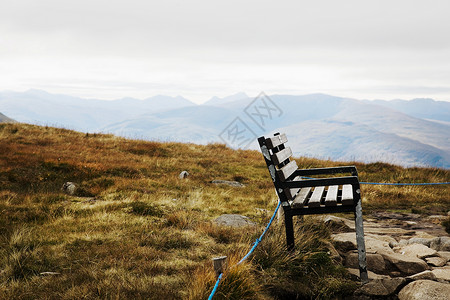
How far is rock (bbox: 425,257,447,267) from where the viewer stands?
4.61m

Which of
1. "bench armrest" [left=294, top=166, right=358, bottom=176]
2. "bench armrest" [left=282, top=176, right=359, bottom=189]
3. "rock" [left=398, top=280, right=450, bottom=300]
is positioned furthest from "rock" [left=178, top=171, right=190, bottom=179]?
"rock" [left=398, top=280, right=450, bottom=300]

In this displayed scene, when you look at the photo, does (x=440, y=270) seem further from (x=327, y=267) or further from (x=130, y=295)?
(x=130, y=295)

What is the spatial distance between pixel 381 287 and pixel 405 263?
3.44 ft

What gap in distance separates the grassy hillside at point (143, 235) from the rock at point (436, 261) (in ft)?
4.55

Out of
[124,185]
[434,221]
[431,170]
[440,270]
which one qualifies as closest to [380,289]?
[440,270]

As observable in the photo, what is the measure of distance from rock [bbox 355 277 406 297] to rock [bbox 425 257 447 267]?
1083 mm

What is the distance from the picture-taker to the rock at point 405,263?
14.7ft

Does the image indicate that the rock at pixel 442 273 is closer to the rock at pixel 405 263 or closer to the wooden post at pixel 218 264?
the rock at pixel 405 263

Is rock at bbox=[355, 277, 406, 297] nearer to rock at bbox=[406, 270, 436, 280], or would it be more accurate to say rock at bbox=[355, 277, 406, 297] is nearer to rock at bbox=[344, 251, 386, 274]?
rock at bbox=[406, 270, 436, 280]

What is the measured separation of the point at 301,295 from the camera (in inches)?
150

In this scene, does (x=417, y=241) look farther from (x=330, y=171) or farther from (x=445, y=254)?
(x=330, y=171)

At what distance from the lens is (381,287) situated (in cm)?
375

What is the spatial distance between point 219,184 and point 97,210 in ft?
17.3

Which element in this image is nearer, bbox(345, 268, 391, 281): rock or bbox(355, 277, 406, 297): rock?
bbox(355, 277, 406, 297): rock
